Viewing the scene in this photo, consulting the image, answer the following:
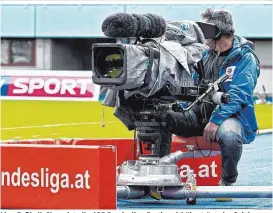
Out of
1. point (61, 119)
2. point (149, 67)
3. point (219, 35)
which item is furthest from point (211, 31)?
point (61, 119)

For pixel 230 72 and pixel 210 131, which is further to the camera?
pixel 230 72

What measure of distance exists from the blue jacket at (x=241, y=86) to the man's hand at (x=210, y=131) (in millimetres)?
37

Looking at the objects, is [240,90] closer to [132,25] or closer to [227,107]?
[227,107]

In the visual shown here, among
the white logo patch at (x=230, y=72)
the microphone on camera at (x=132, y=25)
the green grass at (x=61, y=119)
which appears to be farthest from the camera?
the green grass at (x=61, y=119)

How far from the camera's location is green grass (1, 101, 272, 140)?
17.4 metres

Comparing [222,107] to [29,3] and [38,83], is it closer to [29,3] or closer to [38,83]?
[38,83]

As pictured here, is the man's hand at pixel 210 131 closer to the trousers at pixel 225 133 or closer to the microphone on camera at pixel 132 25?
the trousers at pixel 225 133

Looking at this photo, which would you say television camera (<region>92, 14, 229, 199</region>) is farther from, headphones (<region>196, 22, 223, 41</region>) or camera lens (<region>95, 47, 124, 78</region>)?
headphones (<region>196, 22, 223, 41</region>)

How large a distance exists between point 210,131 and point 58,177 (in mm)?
1356

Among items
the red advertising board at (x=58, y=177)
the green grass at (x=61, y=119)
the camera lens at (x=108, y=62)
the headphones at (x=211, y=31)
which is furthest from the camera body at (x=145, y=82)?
the green grass at (x=61, y=119)

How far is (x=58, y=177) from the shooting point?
7801 millimetres

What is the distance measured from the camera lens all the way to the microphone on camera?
155 millimetres

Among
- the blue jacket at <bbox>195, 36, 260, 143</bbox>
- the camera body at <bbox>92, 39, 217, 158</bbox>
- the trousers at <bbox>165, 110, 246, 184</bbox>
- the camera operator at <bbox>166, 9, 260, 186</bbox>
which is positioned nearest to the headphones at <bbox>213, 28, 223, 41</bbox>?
the camera operator at <bbox>166, 9, 260, 186</bbox>

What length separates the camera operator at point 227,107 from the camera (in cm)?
840
